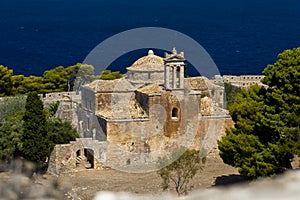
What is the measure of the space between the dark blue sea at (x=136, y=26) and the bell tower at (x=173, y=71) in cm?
4411

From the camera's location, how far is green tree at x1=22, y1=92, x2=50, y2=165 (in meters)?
23.8

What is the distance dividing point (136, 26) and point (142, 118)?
90.9 metres

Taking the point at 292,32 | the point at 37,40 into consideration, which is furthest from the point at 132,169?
the point at 292,32

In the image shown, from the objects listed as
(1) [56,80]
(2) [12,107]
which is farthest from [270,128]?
(1) [56,80]

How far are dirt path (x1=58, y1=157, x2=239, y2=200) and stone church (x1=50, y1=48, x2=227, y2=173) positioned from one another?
29.9 inches

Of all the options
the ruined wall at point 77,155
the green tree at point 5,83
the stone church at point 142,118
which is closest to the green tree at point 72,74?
the green tree at point 5,83

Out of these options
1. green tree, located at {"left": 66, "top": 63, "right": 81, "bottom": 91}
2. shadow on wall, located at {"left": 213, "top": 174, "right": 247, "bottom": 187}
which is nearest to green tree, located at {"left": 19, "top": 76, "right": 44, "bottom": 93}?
green tree, located at {"left": 66, "top": 63, "right": 81, "bottom": 91}

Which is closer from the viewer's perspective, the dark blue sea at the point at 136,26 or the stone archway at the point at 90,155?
the stone archway at the point at 90,155

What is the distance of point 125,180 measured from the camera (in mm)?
23891

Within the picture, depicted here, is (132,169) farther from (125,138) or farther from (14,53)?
(14,53)

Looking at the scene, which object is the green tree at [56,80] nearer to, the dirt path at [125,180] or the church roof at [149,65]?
the church roof at [149,65]

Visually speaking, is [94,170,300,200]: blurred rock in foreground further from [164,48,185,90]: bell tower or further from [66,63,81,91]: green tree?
[66,63,81,91]: green tree

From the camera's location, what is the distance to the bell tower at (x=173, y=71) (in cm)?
2698

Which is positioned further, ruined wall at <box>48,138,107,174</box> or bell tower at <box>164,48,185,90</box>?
bell tower at <box>164,48,185,90</box>
